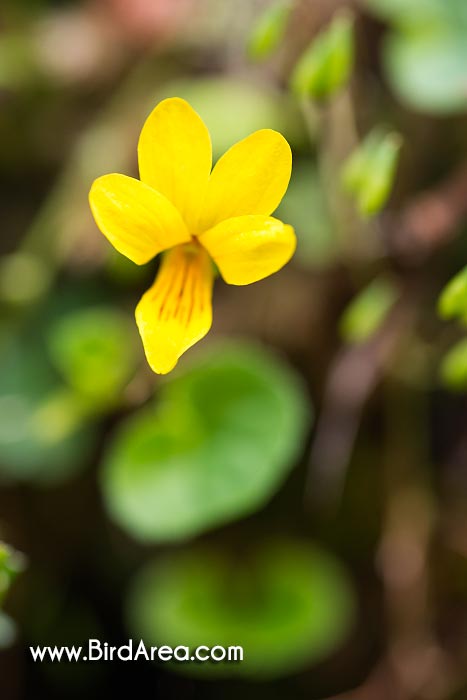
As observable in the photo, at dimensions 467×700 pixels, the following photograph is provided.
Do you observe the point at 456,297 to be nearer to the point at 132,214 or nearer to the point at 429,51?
the point at 132,214

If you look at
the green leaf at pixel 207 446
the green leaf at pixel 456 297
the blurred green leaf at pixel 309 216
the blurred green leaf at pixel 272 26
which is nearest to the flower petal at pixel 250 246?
the green leaf at pixel 456 297

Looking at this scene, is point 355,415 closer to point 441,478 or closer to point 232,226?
point 441,478

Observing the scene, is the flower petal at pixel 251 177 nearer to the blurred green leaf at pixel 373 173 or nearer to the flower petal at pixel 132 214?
the flower petal at pixel 132 214

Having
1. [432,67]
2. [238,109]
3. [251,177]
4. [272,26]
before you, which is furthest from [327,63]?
[238,109]

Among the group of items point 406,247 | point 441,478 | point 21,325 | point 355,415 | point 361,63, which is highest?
point 361,63

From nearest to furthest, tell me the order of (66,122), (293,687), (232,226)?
(232,226) → (293,687) → (66,122)

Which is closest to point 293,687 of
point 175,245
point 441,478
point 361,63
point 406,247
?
point 441,478
